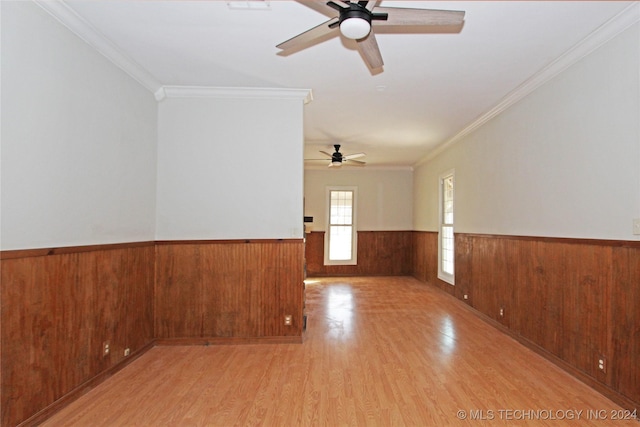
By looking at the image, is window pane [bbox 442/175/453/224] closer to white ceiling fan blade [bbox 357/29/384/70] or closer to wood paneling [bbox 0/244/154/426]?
white ceiling fan blade [bbox 357/29/384/70]

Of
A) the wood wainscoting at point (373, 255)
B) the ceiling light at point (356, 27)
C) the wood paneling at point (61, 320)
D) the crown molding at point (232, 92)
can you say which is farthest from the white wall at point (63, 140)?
the wood wainscoting at point (373, 255)

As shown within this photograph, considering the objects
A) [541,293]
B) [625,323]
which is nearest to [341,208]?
[541,293]

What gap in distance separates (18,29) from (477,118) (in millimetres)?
4840

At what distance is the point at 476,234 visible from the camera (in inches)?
201

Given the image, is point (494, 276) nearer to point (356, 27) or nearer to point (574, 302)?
point (574, 302)

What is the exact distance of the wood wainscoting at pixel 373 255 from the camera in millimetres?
8727

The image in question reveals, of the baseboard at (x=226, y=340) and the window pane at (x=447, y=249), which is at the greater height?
the window pane at (x=447, y=249)

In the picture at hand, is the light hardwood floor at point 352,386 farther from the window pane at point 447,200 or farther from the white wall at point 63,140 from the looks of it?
the window pane at point 447,200

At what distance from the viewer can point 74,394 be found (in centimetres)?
253

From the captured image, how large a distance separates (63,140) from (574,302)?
425 cm

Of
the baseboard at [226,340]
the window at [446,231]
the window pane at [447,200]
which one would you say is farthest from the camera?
the window pane at [447,200]

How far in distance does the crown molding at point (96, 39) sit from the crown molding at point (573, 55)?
385cm

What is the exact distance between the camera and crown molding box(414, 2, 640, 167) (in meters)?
2.42

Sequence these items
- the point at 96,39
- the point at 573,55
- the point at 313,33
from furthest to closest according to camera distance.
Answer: the point at 573,55, the point at 96,39, the point at 313,33
